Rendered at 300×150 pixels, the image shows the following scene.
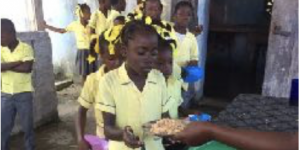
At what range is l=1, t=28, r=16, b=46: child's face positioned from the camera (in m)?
3.08

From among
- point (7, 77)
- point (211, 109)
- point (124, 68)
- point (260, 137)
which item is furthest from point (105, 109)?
point (211, 109)

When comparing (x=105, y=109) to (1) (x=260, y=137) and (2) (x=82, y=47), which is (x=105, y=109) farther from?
(2) (x=82, y=47)

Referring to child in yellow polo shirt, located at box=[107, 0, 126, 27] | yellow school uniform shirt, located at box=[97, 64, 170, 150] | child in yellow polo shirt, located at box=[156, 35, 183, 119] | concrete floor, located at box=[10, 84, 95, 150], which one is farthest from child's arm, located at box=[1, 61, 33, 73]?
child in yellow polo shirt, located at box=[107, 0, 126, 27]

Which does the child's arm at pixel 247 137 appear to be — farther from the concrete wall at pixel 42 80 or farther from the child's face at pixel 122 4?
the child's face at pixel 122 4

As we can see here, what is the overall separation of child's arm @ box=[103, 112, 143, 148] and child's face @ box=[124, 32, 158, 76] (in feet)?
0.94

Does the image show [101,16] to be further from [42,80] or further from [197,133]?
[197,133]

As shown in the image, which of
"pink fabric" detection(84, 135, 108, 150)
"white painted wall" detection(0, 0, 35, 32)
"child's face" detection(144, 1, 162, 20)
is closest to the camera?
"pink fabric" detection(84, 135, 108, 150)

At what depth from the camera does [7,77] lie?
320 centimetres

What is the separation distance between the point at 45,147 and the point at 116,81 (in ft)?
7.83

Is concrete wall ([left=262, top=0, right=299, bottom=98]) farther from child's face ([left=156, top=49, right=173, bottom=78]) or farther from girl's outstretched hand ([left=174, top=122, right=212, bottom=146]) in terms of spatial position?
girl's outstretched hand ([left=174, top=122, right=212, bottom=146])

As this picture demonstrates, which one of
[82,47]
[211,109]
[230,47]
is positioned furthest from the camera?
[230,47]

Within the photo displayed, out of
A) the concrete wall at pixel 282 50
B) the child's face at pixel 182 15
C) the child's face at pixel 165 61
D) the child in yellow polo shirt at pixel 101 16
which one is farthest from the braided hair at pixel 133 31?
the child in yellow polo shirt at pixel 101 16

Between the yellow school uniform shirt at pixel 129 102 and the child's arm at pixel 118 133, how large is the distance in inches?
1.3

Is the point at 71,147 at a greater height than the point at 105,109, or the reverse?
the point at 105,109
